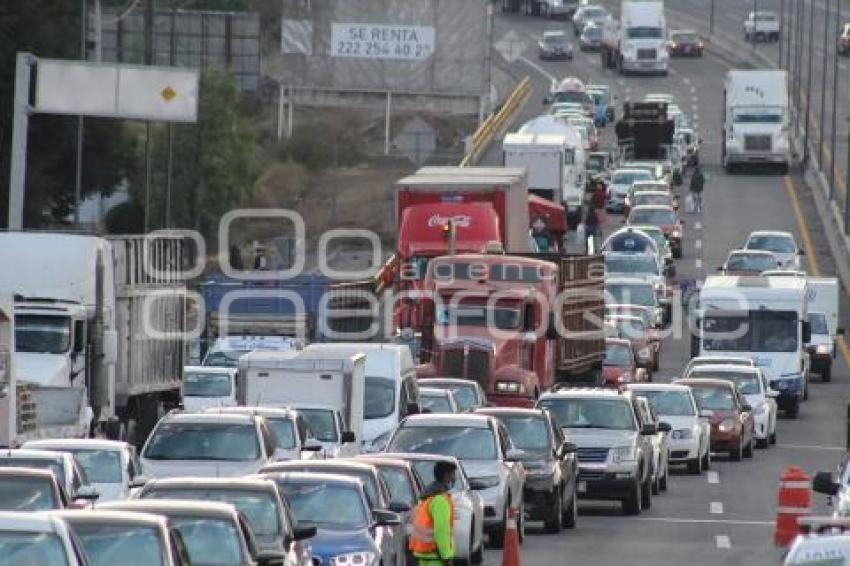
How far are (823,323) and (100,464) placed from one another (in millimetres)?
35782

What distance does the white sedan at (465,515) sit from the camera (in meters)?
29.0

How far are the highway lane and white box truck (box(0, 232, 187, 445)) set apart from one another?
674cm

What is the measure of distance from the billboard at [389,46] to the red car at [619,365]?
2064 inches

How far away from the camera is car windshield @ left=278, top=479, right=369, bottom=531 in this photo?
83.5 ft

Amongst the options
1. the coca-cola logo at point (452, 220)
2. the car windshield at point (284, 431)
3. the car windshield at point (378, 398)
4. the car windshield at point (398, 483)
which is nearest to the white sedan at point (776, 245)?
the coca-cola logo at point (452, 220)

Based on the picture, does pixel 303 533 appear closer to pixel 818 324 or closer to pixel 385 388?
pixel 385 388

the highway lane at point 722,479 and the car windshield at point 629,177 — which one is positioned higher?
the car windshield at point 629,177

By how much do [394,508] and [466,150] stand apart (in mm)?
79422

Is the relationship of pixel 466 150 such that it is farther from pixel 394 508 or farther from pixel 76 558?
pixel 76 558

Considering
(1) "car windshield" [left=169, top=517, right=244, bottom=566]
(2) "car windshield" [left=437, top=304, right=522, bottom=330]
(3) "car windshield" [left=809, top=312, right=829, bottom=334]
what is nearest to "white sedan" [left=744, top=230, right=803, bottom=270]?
(3) "car windshield" [left=809, top=312, right=829, bottom=334]

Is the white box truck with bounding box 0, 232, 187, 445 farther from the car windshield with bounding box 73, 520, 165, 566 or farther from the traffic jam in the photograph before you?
the car windshield with bounding box 73, 520, 165, 566

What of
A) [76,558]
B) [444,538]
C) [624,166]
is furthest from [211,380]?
[624,166]

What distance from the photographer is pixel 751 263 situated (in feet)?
233

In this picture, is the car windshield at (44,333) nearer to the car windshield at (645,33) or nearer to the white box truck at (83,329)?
the white box truck at (83,329)
